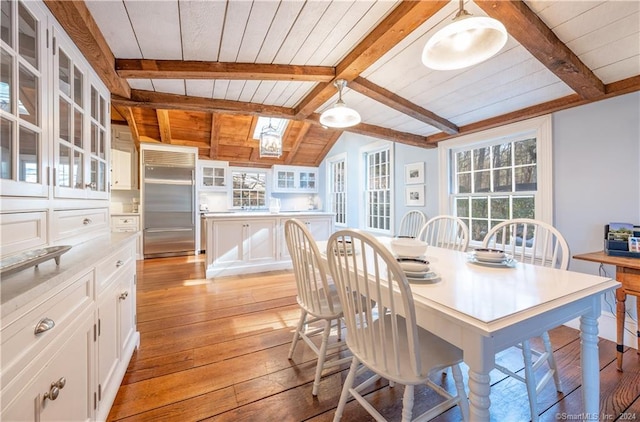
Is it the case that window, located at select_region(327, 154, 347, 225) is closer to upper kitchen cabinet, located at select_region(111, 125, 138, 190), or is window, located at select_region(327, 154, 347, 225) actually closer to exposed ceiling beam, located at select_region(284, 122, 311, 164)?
exposed ceiling beam, located at select_region(284, 122, 311, 164)

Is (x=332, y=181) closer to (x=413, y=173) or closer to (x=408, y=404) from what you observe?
(x=413, y=173)

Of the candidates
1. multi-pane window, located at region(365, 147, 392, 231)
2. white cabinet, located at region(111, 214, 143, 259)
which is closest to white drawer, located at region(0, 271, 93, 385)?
multi-pane window, located at region(365, 147, 392, 231)

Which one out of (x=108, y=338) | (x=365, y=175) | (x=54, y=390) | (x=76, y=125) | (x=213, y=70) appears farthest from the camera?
(x=365, y=175)

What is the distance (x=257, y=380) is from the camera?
169 cm

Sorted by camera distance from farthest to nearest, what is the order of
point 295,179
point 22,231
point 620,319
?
point 295,179 < point 620,319 < point 22,231

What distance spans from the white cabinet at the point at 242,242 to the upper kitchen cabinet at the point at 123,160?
8.71 feet

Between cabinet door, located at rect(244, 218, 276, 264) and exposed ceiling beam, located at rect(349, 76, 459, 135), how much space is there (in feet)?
8.27

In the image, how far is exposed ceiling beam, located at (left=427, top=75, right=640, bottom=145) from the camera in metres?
1.98

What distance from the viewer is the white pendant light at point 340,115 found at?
2.04m

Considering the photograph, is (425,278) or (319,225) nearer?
(425,278)

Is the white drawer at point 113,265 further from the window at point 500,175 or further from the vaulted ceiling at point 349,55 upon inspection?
the window at point 500,175

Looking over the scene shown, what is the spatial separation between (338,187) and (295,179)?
1203 millimetres

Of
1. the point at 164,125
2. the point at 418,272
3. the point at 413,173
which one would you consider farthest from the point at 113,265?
the point at 164,125

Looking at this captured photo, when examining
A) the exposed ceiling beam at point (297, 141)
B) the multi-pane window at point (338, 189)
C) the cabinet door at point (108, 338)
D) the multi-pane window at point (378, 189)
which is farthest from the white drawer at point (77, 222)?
the multi-pane window at point (338, 189)
